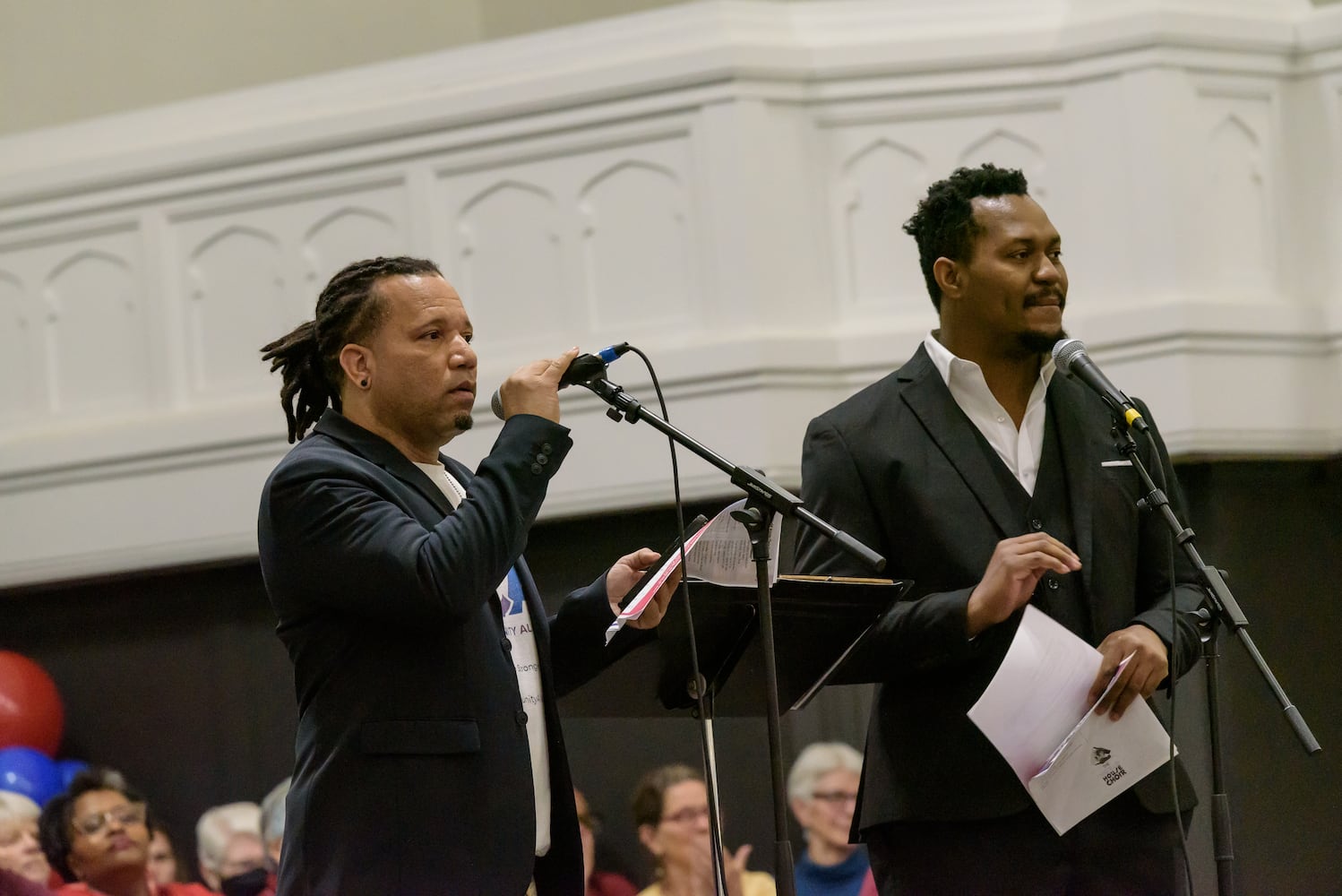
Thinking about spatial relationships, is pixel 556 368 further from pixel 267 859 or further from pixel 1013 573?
A: pixel 267 859

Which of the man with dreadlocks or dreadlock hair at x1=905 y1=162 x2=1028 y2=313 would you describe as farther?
dreadlock hair at x1=905 y1=162 x2=1028 y2=313

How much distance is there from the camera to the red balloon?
17.9ft

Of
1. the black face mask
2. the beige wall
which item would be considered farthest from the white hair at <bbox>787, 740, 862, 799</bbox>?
the beige wall

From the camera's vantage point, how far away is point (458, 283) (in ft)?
17.5

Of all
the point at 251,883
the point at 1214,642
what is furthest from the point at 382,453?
the point at 251,883

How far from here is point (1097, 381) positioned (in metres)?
2.66

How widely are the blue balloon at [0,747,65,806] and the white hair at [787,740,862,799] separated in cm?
235

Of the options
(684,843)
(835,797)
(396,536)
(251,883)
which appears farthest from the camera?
(251,883)

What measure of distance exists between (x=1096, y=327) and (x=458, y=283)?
195 cm

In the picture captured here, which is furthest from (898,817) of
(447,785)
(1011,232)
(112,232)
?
(112,232)

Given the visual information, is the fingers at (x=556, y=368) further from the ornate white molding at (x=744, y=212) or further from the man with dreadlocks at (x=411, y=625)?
the ornate white molding at (x=744, y=212)

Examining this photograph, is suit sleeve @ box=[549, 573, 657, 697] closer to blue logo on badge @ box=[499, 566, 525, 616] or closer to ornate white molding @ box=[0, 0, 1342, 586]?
blue logo on badge @ box=[499, 566, 525, 616]

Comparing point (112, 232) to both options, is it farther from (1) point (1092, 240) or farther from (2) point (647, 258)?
(1) point (1092, 240)

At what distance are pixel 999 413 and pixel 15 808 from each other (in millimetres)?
3598
